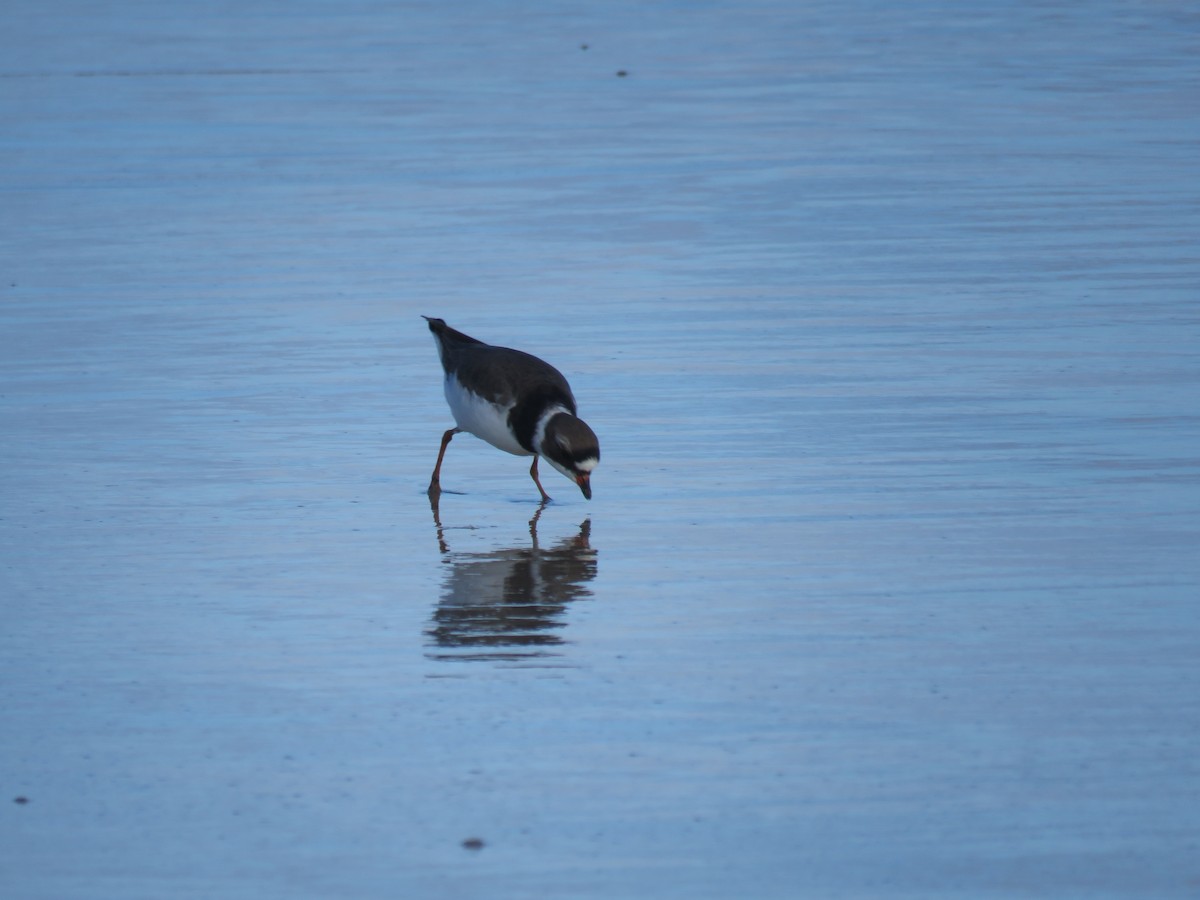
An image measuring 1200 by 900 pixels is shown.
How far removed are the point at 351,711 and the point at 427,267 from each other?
25.4 ft

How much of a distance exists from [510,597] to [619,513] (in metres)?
1.18

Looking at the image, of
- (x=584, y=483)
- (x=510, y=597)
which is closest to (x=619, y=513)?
(x=584, y=483)

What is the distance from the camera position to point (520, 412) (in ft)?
27.5

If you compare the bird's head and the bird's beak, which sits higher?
the bird's head

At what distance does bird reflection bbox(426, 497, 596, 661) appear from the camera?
6.41 m

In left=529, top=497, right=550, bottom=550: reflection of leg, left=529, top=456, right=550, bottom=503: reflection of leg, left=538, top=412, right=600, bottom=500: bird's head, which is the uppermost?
left=538, top=412, right=600, bottom=500: bird's head

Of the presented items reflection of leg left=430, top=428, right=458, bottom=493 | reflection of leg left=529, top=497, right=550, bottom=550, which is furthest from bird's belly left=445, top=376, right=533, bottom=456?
reflection of leg left=529, top=497, right=550, bottom=550

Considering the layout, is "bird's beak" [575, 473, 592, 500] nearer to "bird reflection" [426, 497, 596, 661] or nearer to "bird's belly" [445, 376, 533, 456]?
"bird reflection" [426, 497, 596, 661]

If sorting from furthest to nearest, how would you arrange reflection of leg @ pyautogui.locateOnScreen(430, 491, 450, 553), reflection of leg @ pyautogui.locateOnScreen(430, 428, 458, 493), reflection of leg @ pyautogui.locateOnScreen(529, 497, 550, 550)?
reflection of leg @ pyautogui.locateOnScreen(430, 428, 458, 493) → reflection of leg @ pyautogui.locateOnScreen(529, 497, 550, 550) → reflection of leg @ pyautogui.locateOnScreen(430, 491, 450, 553)

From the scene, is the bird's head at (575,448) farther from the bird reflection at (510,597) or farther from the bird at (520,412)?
the bird reflection at (510,597)

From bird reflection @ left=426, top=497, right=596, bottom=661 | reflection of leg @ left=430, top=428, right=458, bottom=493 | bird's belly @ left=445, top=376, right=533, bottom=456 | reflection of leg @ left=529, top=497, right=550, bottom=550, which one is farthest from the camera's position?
reflection of leg @ left=430, top=428, right=458, bottom=493

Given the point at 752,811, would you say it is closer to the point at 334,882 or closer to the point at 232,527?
the point at 334,882

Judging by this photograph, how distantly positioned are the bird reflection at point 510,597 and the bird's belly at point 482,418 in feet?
1.68

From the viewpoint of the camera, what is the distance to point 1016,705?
572cm
